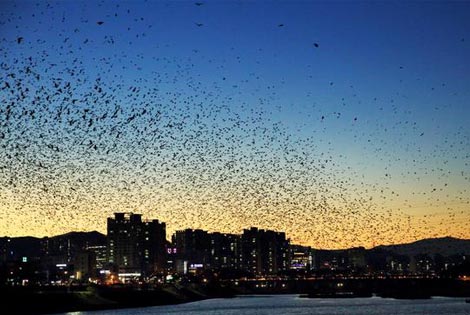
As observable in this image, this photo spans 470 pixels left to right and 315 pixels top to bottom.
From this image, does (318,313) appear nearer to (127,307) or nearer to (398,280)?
(127,307)

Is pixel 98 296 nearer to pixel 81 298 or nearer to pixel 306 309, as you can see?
pixel 81 298

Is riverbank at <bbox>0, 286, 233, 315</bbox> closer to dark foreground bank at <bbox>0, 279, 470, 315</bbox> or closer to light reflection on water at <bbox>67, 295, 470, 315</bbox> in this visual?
dark foreground bank at <bbox>0, 279, 470, 315</bbox>

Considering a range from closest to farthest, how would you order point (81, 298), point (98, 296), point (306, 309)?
1. point (306, 309)
2. point (81, 298)
3. point (98, 296)

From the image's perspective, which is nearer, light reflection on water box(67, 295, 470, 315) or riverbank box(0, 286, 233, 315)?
riverbank box(0, 286, 233, 315)

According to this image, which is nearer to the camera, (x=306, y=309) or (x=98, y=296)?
(x=306, y=309)

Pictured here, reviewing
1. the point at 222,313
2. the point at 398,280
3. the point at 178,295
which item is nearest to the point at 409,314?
the point at 222,313

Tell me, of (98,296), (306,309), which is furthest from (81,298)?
(306,309)

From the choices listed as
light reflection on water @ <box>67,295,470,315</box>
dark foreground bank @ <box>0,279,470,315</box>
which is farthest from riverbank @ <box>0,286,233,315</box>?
light reflection on water @ <box>67,295,470,315</box>

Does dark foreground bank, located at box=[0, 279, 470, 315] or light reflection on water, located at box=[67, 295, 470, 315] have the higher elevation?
dark foreground bank, located at box=[0, 279, 470, 315]

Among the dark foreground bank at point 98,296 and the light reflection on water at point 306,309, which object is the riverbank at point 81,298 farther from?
the light reflection on water at point 306,309

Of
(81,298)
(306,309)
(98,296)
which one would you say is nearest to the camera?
(306,309)

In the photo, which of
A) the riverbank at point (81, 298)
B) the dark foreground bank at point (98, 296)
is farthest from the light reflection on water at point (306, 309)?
the dark foreground bank at point (98, 296)
